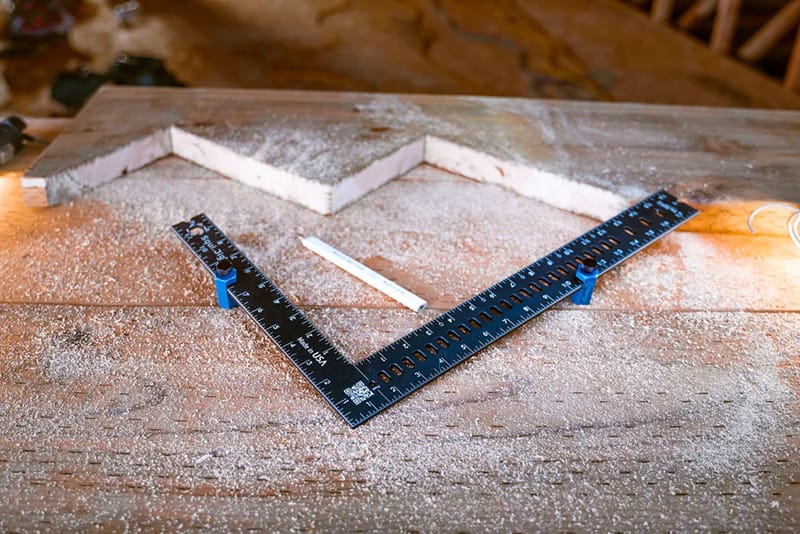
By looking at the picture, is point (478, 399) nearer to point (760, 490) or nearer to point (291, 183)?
point (760, 490)

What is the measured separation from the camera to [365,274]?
3.58ft

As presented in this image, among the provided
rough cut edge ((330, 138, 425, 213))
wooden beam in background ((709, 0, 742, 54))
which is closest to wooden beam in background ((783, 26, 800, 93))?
wooden beam in background ((709, 0, 742, 54))

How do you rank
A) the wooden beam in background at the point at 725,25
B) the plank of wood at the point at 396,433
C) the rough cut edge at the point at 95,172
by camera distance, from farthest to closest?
1. the wooden beam in background at the point at 725,25
2. the rough cut edge at the point at 95,172
3. the plank of wood at the point at 396,433

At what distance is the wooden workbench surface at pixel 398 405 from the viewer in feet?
2.54

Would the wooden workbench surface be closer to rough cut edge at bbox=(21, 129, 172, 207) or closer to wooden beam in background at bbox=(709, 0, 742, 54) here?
rough cut edge at bbox=(21, 129, 172, 207)

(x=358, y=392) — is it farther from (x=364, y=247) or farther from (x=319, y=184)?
(x=319, y=184)

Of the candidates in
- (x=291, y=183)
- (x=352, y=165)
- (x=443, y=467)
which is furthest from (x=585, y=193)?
(x=443, y=467)

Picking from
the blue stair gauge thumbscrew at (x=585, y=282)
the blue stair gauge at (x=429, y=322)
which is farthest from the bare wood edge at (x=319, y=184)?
the blue stair gauge thumbscrew at (x=585, y=282)

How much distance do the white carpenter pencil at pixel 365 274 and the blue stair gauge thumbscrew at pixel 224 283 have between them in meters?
0.16

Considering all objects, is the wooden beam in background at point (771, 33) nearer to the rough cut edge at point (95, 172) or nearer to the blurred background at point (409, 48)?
the blurred background at point (409, 48)

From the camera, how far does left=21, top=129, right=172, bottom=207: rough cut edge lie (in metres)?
1.21

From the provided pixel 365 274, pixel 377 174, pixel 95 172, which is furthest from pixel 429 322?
pixel 95 172

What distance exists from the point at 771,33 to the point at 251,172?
1938 millimetres

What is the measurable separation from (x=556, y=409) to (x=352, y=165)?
61 centimetres
